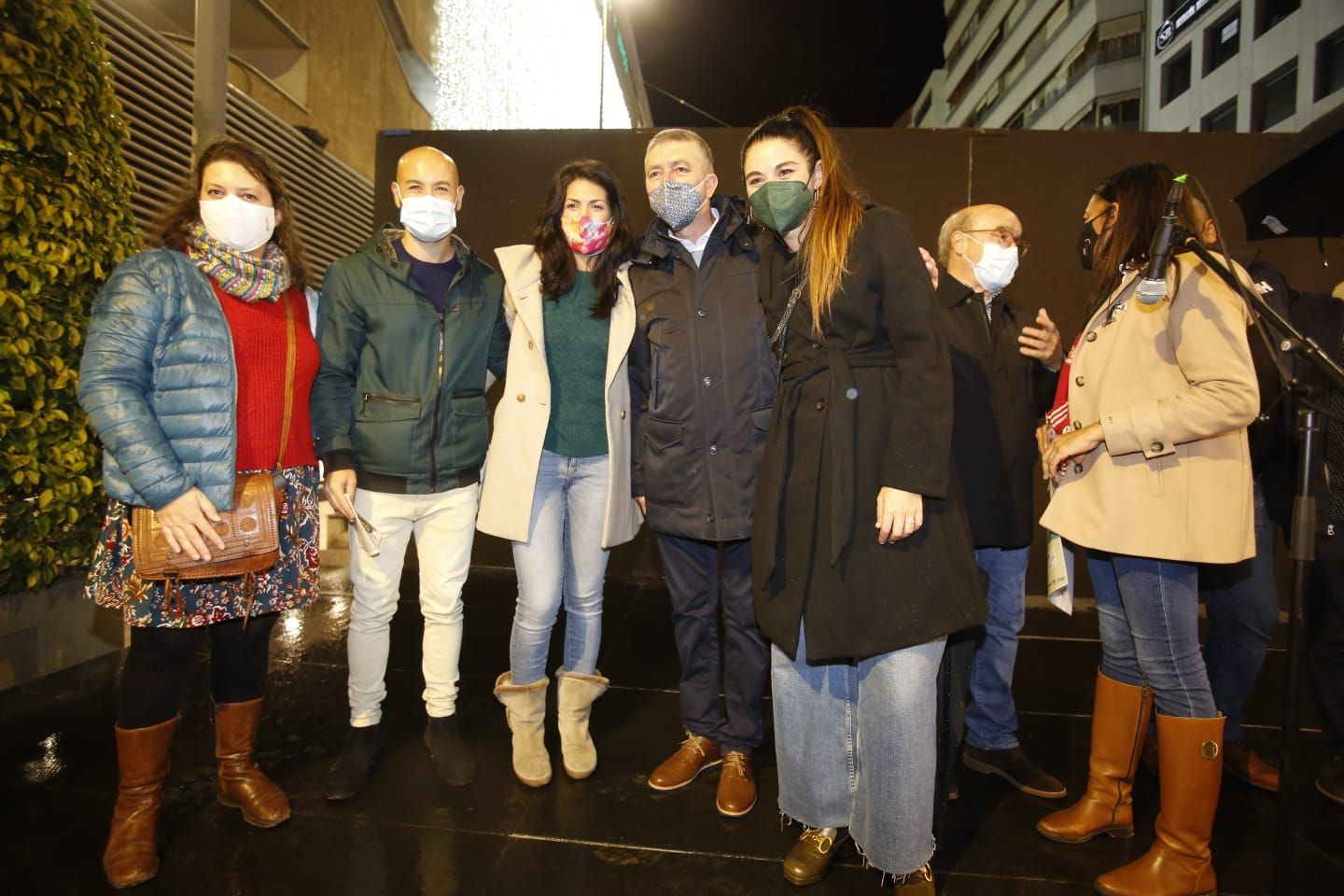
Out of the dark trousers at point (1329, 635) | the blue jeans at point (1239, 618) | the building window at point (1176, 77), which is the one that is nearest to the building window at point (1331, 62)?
the building window at point (1176, 77)

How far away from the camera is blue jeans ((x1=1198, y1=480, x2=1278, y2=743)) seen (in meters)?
2.35

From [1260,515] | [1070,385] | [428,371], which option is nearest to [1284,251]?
[1260,515]

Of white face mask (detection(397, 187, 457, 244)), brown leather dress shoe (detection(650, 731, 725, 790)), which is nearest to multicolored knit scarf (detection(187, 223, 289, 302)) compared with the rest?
white face mask (detection(397, 187, 457, 244))

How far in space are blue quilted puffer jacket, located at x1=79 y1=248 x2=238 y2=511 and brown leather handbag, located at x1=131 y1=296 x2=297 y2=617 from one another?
47 mm

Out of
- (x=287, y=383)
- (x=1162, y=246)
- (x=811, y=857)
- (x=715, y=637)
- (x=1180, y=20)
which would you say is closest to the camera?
(x=1162, y=246)

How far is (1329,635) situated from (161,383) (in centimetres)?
343

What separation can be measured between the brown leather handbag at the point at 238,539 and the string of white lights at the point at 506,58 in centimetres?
776

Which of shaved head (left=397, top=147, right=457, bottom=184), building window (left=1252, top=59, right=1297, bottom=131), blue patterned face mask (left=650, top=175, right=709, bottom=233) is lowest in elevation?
blue patterned face mask (left=650, top=175, right=709, bottom=233)

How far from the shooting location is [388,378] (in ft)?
7.34

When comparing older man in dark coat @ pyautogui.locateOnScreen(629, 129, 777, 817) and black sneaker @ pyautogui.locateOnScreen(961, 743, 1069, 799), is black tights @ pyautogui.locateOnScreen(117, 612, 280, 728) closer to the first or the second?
older man in dark coat @ pyautogui.locateOnScreen(629, 129, 777, 817)

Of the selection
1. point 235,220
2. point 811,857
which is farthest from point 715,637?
point 235,220

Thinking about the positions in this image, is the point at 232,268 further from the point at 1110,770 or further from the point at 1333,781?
the point at 1333,781

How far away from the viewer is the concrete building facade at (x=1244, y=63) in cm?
959

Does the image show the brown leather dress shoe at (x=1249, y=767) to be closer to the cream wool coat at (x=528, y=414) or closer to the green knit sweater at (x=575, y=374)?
the cream wool coat at (x=528, y=414)
